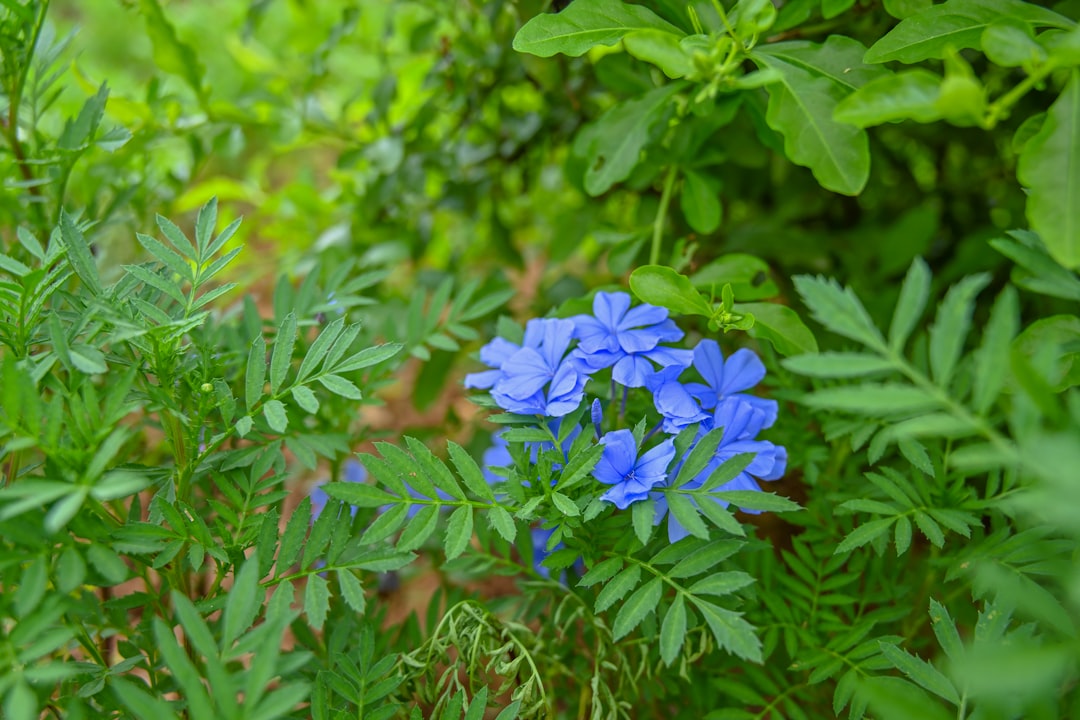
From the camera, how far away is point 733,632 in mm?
716

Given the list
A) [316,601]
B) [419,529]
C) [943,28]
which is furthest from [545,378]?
[943,28]

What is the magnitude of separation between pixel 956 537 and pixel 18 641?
0.97 m

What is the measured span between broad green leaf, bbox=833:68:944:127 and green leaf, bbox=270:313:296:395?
53 cm

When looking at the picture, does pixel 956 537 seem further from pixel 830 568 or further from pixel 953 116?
pixel 953 116

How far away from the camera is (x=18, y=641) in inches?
23.8

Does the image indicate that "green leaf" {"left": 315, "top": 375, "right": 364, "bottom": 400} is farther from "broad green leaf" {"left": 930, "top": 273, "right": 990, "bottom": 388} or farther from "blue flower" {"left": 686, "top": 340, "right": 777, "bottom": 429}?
"broad green leaf" {"left": 930, "top": 273, "right": 990, "bottom": 388}

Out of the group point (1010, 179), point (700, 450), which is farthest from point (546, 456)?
point (1010, 179)

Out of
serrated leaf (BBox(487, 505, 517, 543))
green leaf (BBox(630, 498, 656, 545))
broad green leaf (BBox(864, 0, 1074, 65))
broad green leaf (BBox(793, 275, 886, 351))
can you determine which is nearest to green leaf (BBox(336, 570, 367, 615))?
serrated leaf (BBox(487, 505, 517, 543))

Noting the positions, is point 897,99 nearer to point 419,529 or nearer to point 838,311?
point 838,311

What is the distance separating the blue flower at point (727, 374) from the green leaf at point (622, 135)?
0.84ft

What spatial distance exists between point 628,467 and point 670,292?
0.19 metres

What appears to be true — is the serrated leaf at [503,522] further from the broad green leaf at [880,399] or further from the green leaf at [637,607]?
the broad green leaf at [880,399]

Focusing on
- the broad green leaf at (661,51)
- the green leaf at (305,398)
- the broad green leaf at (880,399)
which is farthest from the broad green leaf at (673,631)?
the broad green leaf at (661,51)

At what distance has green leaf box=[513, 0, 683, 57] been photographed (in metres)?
0.89
